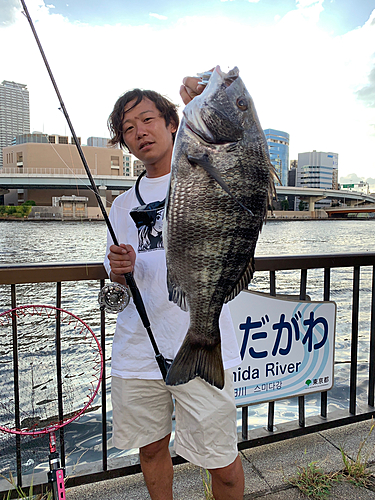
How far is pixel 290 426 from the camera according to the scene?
284 centimetres

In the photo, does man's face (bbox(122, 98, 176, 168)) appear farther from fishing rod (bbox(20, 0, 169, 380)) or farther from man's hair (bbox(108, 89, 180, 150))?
fishing rod (bbox(20, 0, 169, 380))

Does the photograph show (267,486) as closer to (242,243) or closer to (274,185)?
(242,243)

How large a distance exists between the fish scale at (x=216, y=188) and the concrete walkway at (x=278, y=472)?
5.37ft

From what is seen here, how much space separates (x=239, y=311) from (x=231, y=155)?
151 centimetres

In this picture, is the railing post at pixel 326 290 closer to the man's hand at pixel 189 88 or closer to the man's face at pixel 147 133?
the man's face at pixel 147 133

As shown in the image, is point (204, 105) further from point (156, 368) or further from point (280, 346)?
point (280, 346)

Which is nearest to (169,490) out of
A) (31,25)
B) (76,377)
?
(31,25)

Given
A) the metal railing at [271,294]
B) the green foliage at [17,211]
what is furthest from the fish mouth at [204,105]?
the green foliage at [17,211]

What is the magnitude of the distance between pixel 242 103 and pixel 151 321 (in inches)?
42.7

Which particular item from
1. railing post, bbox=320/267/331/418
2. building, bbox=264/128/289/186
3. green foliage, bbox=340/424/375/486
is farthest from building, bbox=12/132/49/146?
green foliage, bbox=340/424/375/486

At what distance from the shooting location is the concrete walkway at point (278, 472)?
2.25 metres

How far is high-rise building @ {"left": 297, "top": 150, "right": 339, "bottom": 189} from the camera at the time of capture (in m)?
80.3

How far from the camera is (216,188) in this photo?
4.16 feet

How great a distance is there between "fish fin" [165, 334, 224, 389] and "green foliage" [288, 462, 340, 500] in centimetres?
135
